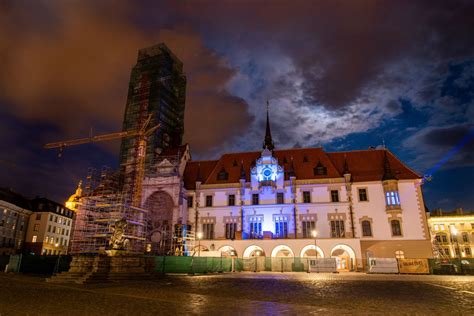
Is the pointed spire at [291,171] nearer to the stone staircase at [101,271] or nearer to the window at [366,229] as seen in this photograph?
the window at [366,229]

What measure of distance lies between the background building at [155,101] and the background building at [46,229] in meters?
28.0

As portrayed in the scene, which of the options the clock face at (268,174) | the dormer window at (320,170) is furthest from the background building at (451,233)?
the clock face at (268,174)

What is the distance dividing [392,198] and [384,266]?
383 inches

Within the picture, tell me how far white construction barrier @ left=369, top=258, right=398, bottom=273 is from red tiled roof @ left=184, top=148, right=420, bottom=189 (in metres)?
11.2

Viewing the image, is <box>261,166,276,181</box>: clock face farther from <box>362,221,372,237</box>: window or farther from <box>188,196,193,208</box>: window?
<box>362,221,372,237</box>: window

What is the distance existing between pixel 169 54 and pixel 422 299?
6446 cm

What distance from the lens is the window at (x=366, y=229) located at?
1590 inches

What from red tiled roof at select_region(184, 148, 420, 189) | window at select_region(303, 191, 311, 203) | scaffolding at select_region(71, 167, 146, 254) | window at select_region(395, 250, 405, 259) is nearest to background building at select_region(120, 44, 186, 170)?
scaffolding at select_region(71, 167, 146, 254)

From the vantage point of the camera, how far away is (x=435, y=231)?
86.2m

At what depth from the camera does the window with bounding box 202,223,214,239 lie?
45.1m

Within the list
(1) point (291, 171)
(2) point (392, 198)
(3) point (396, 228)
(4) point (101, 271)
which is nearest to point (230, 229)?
(1) point (291, 171)

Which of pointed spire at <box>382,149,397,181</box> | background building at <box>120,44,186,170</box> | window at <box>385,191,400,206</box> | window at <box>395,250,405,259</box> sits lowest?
window at <box>395,250,405,259</box>

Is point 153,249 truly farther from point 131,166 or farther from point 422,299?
point 422,299

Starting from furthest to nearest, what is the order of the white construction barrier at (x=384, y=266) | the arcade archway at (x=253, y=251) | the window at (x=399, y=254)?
1. the arcade archway at (x=253, y=251)
2. the window at (x=399, y=254)
3. the white construction barrier at (x=384, y=266)
